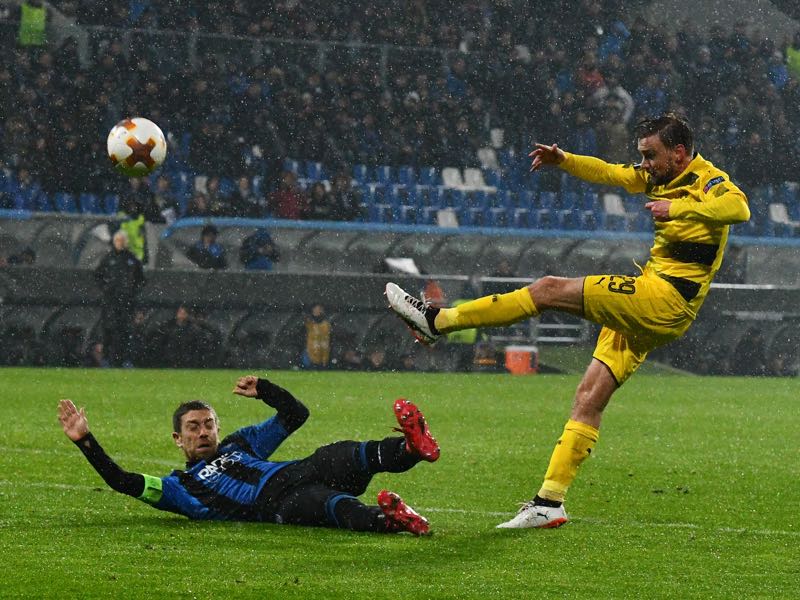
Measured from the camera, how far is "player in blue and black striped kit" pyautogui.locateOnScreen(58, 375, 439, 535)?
5.95m

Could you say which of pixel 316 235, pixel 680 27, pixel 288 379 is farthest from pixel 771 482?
pixel 680 27

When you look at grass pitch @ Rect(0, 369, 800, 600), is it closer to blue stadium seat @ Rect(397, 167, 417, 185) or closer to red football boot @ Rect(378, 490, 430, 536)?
red football boot @ Rect(378, 490, 430, 536)

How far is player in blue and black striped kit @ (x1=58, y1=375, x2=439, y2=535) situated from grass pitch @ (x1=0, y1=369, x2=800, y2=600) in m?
0.11

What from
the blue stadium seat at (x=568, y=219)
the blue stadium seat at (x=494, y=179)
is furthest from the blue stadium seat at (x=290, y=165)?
the blue stadium seat at (x=568, y=219)

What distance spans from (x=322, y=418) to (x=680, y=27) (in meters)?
16.4

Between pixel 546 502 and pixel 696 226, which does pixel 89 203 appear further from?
pixel 696 226

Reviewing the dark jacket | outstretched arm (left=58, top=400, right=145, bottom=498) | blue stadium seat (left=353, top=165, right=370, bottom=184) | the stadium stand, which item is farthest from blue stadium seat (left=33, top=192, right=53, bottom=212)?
outstretched arm (left=58, top=400, right=145, bottom=498)

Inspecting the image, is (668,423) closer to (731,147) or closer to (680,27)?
(731,147)

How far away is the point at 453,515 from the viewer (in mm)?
6906

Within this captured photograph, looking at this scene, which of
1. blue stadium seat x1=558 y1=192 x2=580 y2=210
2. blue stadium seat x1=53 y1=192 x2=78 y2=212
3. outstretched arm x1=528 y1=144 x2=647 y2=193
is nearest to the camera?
outstretched arm x1=528 y1=144 x2=647 y2=193

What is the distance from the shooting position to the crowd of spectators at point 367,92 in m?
20.6

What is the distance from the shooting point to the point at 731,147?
81.2 feet

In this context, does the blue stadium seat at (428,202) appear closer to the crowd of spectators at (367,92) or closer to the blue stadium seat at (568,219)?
the crowd of spectators at (367,92)

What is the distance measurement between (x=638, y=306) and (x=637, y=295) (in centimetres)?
5
